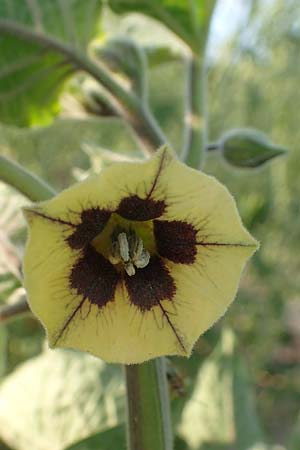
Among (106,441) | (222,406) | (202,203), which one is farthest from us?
(222,406)

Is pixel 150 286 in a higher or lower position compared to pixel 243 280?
lower

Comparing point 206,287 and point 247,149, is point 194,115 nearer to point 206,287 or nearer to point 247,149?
point 247,149

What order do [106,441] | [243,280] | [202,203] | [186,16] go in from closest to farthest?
[202,203], [106,441], [186,16], [243,280]

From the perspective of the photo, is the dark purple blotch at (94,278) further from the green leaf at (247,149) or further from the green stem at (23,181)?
the green leaf at (247,149)

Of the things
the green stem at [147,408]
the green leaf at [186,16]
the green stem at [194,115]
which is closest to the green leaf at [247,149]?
the green stem at [194,115]

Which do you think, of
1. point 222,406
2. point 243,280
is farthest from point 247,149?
point 243,280

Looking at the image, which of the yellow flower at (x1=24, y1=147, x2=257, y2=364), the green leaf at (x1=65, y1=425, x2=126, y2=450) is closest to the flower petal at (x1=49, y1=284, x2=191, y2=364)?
the yellow flower at (x1=24, y1=147, x2=257, y2=364)
